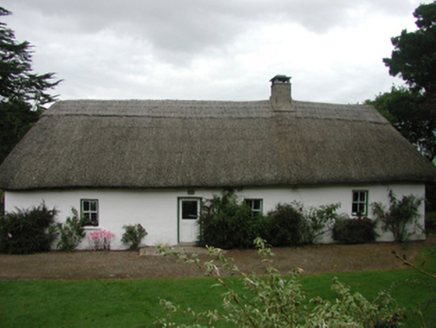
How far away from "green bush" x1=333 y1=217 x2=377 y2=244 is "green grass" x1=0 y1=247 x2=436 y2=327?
355cm

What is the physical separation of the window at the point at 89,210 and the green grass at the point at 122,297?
389 centimetres

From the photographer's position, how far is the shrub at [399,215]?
512 inches

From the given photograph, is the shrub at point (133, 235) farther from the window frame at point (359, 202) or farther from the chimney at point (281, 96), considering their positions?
the window frame at point (359, 202)

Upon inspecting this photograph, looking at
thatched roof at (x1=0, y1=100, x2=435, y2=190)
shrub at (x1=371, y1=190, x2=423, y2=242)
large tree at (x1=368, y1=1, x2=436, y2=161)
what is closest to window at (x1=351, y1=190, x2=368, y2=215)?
shrub at (x1=371, y1=190, x2=423, y2=242)

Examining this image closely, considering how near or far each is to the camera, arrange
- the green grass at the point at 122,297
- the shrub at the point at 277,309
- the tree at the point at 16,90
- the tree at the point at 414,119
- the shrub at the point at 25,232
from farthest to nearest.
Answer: the tree at the point at 16,90 → the tree at the point at 414,119 → the shrub at the point at 25,232 → the green grass at the point at 122,297 → the shrub at the point at 277,309

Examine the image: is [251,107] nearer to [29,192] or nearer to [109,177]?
[109,177]

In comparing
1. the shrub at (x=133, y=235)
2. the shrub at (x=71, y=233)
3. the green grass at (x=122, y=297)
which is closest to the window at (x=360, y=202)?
the green grass at (x=122, y=297)

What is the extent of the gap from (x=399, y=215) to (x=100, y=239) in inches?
448

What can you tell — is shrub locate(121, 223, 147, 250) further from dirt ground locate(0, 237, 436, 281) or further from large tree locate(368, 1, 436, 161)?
large tree locate(368, 1, 436, 161)

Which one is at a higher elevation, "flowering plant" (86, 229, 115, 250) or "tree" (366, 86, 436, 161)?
"tree" (366, 86, 436, 161)

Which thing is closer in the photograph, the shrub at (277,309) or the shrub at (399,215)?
the shrub at (277,309)

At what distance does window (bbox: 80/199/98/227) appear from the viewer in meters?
12.2

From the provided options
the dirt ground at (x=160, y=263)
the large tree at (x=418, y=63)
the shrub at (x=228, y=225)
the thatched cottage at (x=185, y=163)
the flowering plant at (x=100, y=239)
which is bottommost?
the dirt ground at (x=160, y=263)

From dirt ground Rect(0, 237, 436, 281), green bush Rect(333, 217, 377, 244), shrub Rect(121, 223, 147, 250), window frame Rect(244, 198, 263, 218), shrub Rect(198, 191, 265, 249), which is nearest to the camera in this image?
dirt ground Rect(0, 237, 436, 281)
